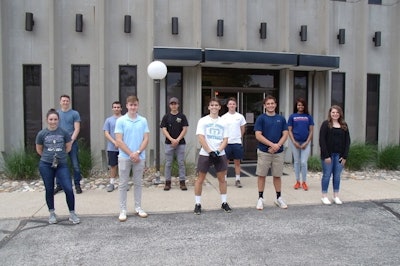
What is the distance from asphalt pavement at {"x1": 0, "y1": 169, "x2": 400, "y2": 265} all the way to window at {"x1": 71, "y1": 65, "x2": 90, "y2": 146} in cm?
337

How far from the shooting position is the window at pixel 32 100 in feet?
30.8

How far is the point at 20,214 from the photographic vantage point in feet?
17.6

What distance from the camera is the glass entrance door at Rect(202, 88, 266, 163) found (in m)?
10.2

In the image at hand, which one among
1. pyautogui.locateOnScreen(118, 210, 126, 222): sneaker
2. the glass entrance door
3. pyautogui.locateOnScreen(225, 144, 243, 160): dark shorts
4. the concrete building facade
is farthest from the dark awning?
pyautogui.locateOnScreen(118, 210, 126, 222): sneaker

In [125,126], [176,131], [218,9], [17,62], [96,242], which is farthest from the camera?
[218,9]

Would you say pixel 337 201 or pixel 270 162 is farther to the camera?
pixel 337 201

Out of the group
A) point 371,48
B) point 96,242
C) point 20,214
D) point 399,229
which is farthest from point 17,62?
point 371,48

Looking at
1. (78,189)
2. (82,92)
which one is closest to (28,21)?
(82,92)

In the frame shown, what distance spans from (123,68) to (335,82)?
22.0 ft

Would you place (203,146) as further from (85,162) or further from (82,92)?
(82,92)

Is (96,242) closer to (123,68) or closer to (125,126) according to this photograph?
(125,126)

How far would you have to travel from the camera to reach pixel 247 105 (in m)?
10.5

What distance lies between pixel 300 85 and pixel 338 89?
50.7 inches

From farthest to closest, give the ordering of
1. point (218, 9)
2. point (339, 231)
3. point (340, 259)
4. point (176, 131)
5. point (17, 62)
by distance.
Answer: point (218, 9), point (17, 62), point (176, 131), point (339, 231), point (340, 259)
